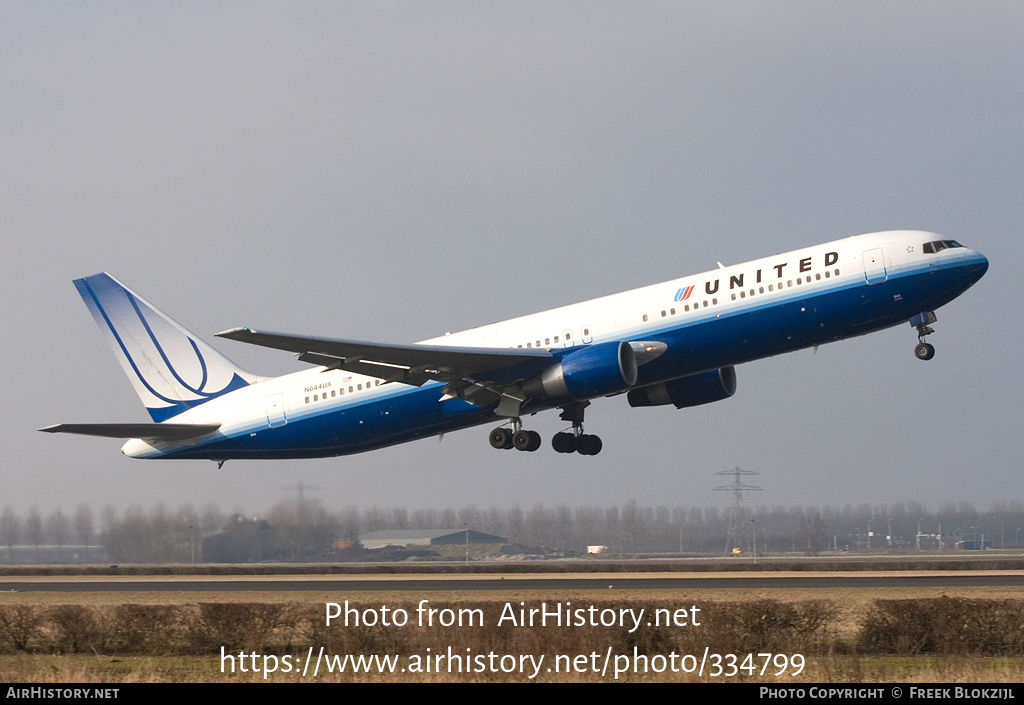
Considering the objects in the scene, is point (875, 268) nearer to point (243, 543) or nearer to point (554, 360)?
point (554, 360)

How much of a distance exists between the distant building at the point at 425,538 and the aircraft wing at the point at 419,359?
116 feet

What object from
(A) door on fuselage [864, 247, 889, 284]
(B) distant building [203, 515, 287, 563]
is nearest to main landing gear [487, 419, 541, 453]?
(A) door on fuselage [864, 247, 889, 284]

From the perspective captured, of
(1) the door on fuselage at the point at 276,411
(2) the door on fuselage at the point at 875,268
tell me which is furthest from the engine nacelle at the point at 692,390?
(1) the door on fuselage at the point at 276,411

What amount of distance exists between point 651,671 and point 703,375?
2132 centimetres

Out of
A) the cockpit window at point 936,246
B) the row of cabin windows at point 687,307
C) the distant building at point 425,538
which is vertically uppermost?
the cockpit window at point 936,246

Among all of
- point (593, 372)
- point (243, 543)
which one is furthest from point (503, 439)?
point (243, 543)

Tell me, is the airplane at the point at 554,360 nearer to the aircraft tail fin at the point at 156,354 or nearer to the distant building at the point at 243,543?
the aircraft tail fin at the point at 156,354

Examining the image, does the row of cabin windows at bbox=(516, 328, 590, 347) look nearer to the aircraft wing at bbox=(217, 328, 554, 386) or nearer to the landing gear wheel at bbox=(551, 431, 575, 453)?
the aircraft wing at bbox=(217, 328, 554, 386)

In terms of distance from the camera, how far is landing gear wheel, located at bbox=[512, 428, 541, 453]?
136ft

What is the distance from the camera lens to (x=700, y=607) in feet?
77.8

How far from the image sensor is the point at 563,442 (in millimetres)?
43812

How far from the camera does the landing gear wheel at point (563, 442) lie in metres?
43.7

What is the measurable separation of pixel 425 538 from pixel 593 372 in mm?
55015

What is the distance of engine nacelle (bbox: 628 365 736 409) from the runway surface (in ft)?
20.7
